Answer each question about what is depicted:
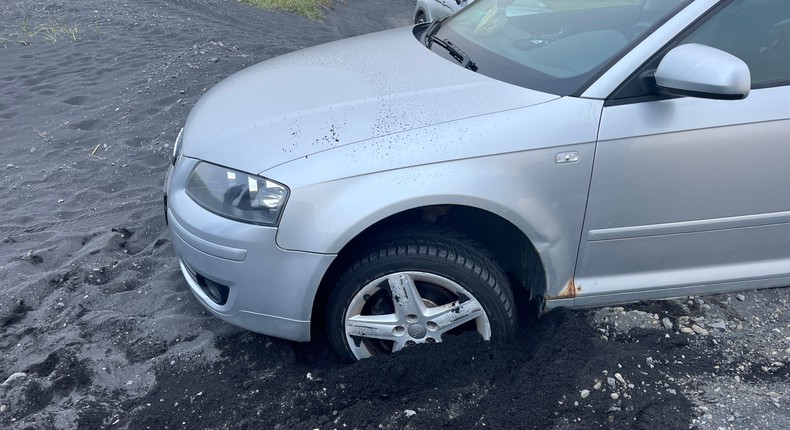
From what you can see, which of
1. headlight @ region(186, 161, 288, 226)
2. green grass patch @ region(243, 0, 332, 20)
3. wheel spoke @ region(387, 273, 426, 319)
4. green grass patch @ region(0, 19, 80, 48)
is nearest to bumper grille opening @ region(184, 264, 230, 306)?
headlight @ region(186, 161, 288, 226)

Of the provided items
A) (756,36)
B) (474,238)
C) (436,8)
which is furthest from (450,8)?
(474,238)

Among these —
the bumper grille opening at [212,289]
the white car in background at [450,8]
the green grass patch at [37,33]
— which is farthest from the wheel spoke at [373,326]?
the green grass patch at [37,33]

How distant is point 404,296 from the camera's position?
2504mm

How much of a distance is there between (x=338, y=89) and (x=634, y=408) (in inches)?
68.3

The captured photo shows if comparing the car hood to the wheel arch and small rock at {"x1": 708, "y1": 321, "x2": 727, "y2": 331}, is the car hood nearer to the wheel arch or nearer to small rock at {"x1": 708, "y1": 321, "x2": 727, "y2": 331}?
the wheel arch

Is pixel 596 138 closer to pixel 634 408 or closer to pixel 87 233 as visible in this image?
pixel 634 408

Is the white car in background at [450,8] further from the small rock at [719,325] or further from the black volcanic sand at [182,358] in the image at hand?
the small rock at [719,325]

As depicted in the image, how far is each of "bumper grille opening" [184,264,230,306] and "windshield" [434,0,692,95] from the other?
1407 mm

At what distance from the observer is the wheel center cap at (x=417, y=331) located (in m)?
2.57

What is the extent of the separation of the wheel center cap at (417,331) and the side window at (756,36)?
4.90ft

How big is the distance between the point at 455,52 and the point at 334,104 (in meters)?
0.71

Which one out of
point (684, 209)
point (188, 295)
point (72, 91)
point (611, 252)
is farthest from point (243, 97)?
point (72, 91)

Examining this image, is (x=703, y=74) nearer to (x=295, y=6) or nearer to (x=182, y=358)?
(x=182, y=358)

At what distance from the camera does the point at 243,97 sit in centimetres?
292
